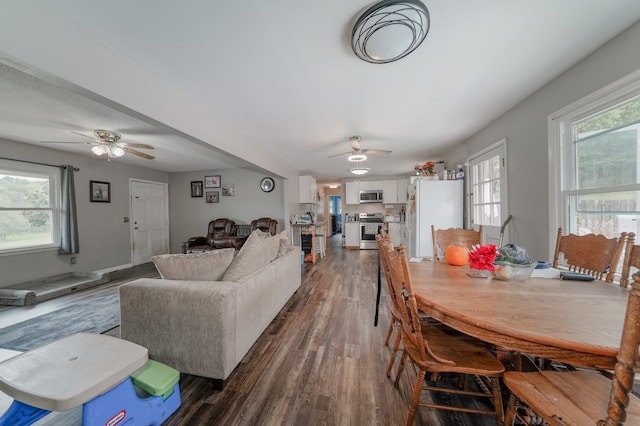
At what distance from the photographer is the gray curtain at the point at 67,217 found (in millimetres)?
3840

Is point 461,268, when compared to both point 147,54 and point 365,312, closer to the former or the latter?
point 365,312

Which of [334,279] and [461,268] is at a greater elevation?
[461,268]

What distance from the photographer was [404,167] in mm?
5746

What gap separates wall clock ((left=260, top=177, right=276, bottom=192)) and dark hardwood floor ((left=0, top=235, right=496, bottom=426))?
3517mm

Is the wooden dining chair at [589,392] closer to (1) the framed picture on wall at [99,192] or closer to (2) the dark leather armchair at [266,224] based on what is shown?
(2) the dark leather armchair at [266,224]

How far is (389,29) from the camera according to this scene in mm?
1309

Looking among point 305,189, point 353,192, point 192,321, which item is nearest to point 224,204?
point 305,189

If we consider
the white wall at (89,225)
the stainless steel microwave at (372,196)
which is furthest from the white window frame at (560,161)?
the white wall at (89,225)

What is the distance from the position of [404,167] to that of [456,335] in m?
5.04

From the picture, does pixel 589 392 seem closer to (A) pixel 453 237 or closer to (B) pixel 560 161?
(A) pixel 453 237

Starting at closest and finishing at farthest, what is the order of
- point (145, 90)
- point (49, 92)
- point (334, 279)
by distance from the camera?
point (145, 90)
point (49, 92)
point (334, 279)

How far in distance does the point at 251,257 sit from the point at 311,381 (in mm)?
1002

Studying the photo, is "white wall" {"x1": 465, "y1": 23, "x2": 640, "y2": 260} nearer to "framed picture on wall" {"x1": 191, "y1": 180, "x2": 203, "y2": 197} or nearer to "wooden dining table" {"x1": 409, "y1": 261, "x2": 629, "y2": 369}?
"wooden dining table" {"x1": 409, "y1": 261, "x2": 629, "y2": 369}

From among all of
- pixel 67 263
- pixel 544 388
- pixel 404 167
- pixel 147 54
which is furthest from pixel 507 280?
pixel 67 263
